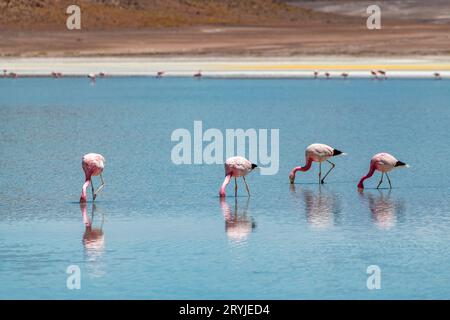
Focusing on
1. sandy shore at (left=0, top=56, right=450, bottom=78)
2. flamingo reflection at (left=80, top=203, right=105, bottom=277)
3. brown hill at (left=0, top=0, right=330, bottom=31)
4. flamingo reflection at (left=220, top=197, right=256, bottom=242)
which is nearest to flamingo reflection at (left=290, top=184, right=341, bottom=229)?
flamingo reflection at (left=220, top=197, right=256, bottom=242)

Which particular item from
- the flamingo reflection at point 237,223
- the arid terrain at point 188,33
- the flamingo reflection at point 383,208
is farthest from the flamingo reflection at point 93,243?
the arid terrain at point 188,33

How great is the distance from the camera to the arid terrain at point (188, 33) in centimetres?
8238

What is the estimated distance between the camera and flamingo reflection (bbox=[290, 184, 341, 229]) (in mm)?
16547

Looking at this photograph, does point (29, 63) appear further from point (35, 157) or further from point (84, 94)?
point (35, 157)

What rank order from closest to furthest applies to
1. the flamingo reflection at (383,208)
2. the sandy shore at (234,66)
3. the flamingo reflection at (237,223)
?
the flamingo reflection at (237,223) → the flamingo reflection at (383,208) → the sandy shore at (234,66)

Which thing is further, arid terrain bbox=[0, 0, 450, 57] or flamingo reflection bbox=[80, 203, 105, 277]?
arid terrain bbox=[0, 0, 450, 57]

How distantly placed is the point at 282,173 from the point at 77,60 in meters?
56.9

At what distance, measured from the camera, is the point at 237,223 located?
16531mm

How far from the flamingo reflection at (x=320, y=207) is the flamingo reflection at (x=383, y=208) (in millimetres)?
539

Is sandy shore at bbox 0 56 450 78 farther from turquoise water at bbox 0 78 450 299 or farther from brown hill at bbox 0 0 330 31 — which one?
brown hill at bbox 0 0 330 31

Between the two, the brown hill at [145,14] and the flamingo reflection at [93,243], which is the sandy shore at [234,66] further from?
the brown hill at [145,14]

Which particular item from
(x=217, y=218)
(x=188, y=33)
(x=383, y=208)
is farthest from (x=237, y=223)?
(x=188, y=33)

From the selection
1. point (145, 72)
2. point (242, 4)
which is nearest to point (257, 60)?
point (145, 72)

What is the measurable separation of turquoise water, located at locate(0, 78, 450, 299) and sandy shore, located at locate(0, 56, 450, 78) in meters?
26.8
